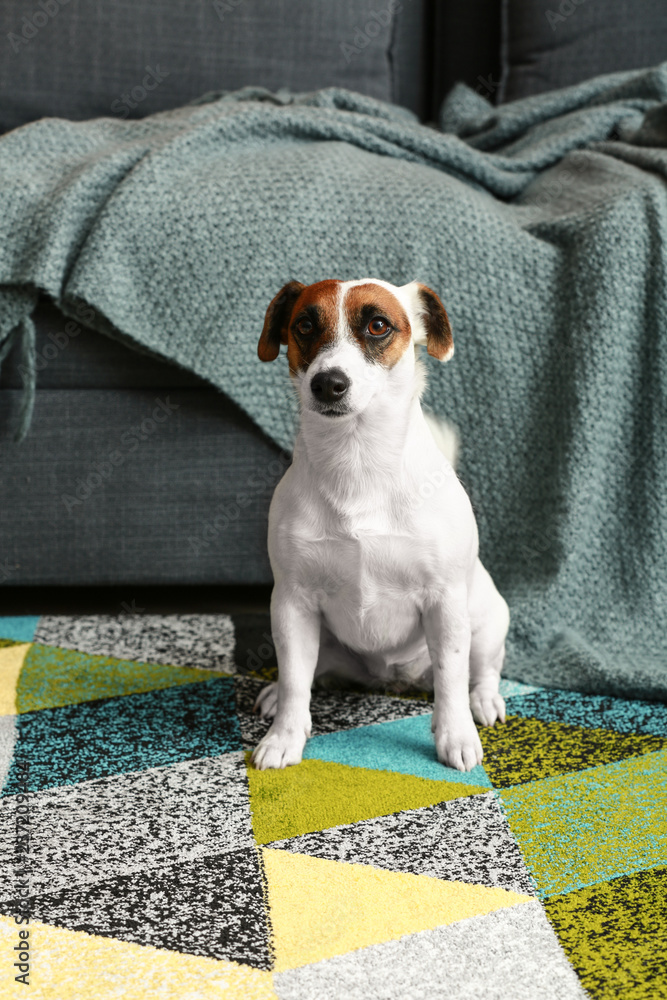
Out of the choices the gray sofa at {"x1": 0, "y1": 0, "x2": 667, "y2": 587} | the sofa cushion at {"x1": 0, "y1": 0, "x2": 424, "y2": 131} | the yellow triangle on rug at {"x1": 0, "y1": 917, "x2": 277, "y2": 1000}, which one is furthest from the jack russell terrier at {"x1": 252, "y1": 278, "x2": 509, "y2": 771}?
the sofa cushion at {"x1": 0, "y1": 0, "x2": 424, "y2": 131}

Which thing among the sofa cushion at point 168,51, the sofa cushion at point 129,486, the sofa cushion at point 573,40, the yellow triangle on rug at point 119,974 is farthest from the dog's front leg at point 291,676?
the sofa cushion at point 573,40

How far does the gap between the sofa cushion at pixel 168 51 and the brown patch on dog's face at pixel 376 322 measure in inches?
53.8

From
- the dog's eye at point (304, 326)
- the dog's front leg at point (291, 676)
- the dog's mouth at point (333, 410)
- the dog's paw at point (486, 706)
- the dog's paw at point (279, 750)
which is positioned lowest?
the dog's paw at point (486, 706)

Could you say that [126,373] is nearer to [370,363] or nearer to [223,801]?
[370,363]

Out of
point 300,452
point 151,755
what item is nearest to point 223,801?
point 151,755

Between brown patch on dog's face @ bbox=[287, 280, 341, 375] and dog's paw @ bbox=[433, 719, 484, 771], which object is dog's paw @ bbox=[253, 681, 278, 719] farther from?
brown patch on dog's face @ bbox=[287, 280, 341, 375]

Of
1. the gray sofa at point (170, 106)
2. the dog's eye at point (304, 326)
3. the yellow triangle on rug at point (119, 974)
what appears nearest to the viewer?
the yellow triangle on rug at point (119, 974)

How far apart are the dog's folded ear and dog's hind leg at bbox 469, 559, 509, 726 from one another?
0.31 metres

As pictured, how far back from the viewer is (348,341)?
3.48ft

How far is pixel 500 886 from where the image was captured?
2.78ft

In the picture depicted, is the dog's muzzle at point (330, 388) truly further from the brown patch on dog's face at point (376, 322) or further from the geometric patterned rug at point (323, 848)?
the geometric patterned rug at point (323, 848)

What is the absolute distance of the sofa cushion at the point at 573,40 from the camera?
2141 millimetres

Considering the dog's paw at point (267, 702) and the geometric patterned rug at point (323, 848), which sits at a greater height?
the geometric patterned rug at point (323, 848)

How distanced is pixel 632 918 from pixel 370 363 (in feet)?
2.05
